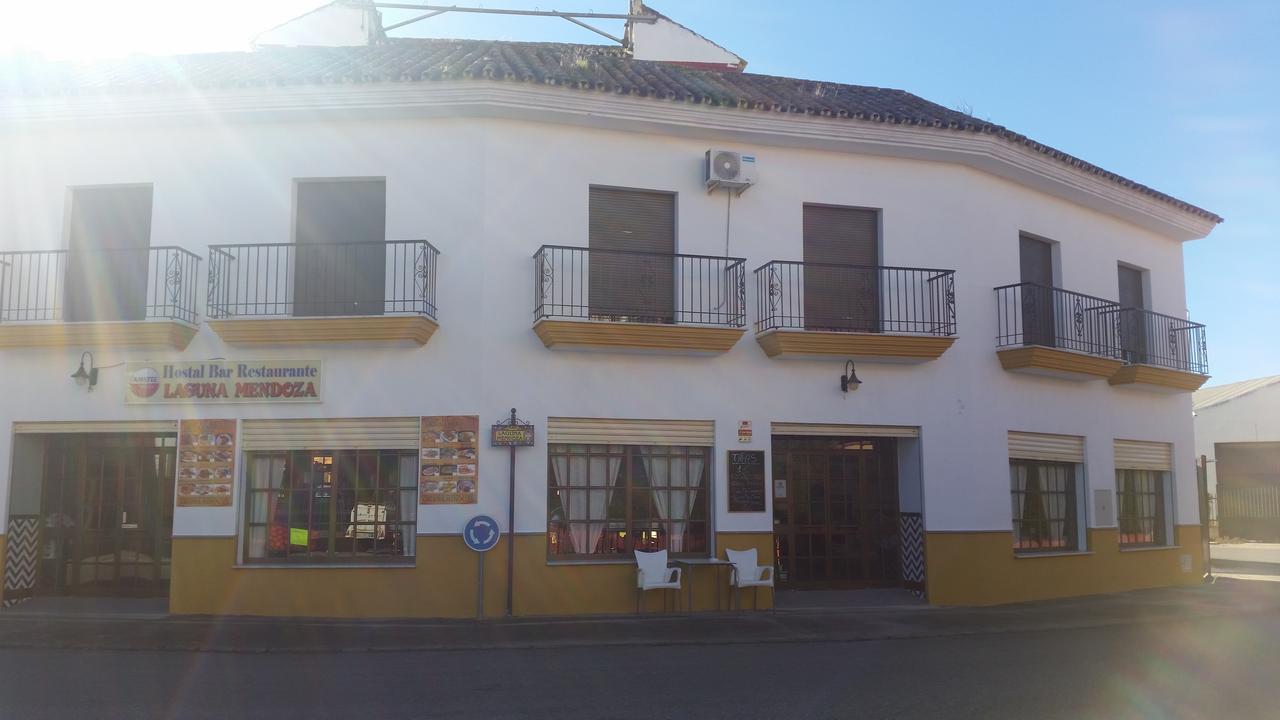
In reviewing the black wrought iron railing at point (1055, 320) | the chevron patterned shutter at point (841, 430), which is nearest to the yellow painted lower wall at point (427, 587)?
the chevron patterned shutter at point (841, 430)

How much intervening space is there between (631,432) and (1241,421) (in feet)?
84.8

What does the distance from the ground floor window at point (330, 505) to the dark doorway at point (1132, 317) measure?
10.9m

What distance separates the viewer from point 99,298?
12.2 m

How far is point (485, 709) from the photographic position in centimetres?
711

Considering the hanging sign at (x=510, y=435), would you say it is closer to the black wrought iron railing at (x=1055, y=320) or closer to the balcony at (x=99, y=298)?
the balcony at (x=99, y=298)

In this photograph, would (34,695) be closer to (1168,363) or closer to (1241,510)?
(1168,363)

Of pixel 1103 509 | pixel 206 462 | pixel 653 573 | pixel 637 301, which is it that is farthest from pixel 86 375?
pixel 1103 509

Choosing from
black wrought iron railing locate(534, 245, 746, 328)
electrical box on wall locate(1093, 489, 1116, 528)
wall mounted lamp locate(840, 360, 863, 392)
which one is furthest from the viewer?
electrical box on wall locate(1093, 489, 1116, 528)

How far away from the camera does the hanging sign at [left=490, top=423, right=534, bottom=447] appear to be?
1149cm

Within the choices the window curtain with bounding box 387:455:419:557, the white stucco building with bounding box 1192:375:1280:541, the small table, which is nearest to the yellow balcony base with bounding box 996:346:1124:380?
the small table

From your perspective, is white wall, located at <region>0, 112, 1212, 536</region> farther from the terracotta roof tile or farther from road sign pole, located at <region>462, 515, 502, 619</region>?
the terracotta roof tile

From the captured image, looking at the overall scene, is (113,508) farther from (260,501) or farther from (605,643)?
(605,643)

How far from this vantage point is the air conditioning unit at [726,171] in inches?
489

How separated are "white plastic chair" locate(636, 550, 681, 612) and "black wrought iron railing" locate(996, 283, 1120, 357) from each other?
5.70m
